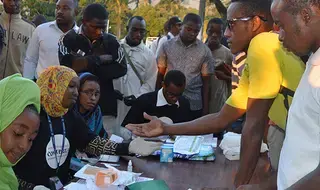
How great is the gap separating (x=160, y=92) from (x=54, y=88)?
1.26 meters

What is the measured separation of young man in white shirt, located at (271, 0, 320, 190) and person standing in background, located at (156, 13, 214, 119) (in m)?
2.75

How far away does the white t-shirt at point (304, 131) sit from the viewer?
100 centimetres

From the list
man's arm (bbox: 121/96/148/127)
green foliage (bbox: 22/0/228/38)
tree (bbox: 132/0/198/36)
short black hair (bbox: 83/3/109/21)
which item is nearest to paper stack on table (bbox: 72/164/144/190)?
man's arm (bbox: 121/96/148/127)

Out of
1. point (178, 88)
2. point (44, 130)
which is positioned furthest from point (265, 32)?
point (178, 88)

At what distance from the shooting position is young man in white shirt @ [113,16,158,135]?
4.05 m

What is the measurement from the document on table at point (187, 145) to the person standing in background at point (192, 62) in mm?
1089

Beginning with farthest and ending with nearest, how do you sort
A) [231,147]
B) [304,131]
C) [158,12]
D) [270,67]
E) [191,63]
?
[158,12]
[191,63]
[231,147]
[270,67]
[304,131]

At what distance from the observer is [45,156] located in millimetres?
2186

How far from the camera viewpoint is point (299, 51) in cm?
115

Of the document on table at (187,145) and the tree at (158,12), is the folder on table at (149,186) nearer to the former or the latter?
the document on table at (187,145)

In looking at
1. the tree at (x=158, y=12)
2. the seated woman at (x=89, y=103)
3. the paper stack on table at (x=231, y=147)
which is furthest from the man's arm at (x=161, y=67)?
the tree at (x=158, y=12)

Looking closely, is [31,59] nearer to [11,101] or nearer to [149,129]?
[149,129]

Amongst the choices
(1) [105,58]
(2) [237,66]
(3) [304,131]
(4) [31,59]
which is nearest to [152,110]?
(1) [105,58]

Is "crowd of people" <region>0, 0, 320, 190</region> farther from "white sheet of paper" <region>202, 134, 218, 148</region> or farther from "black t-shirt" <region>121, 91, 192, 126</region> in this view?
"white sheet of paper" <region>202, 134, 218, 148</region>
